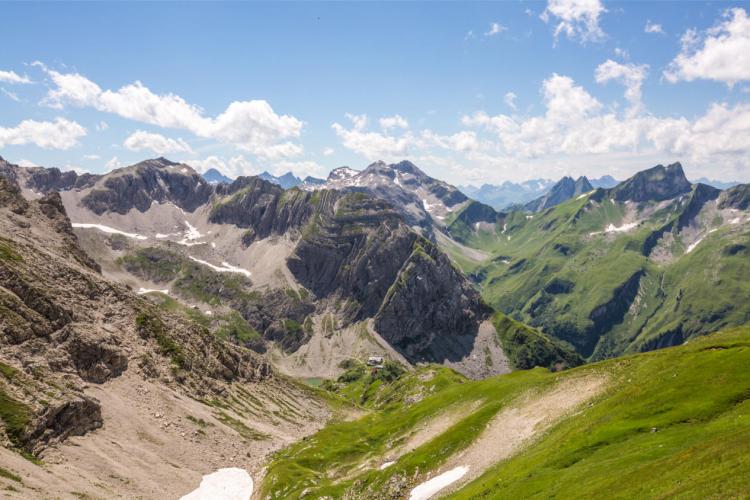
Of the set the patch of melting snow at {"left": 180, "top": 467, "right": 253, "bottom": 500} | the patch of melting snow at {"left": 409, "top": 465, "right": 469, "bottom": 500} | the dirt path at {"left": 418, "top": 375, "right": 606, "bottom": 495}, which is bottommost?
the patch of melting snow at {"left": 180, "top": 467, "right": 253, "bottom": 500}

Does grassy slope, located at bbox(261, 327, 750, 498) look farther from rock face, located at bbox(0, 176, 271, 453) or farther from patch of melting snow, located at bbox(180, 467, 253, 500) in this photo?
rock face, located at bbox(0, 176, 271, 453)

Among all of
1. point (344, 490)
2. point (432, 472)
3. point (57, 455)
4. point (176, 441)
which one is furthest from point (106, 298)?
point (432, 472)

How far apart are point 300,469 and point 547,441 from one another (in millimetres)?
65499

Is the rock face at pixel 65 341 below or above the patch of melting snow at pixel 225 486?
above

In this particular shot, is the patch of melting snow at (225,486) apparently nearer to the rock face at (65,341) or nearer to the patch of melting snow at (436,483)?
the rock face at (65,341)

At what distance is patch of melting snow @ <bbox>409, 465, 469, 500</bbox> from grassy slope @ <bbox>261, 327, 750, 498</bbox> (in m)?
3.18

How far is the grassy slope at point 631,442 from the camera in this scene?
4075 cm

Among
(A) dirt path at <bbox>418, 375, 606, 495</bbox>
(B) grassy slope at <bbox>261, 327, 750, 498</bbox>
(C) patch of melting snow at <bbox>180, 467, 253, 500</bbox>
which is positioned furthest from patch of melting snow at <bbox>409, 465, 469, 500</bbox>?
(C) patch of melting snow at <bbox>180, 467, 253, 500</bbox>

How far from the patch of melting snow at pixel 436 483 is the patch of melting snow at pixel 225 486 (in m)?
53.7

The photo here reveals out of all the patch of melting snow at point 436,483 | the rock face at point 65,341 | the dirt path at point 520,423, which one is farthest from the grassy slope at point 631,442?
the rock face at point 65,341

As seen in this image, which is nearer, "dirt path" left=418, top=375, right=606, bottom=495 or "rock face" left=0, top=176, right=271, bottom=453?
"dirt path" left=418, top=375, right=606, bottom=495

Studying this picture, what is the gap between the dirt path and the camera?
74.8 m

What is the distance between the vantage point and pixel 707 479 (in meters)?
36.8

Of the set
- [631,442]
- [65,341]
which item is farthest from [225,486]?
[631,442]
